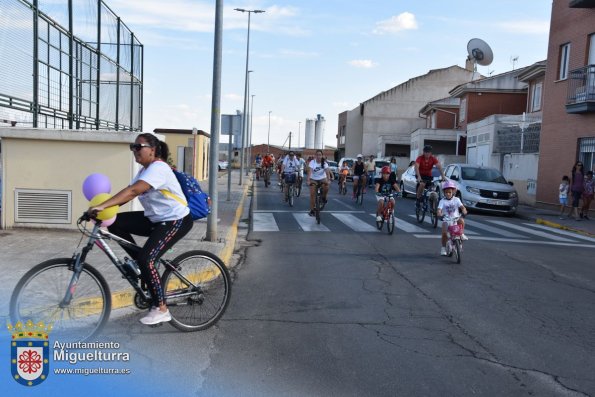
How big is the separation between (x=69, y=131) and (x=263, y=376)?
7.38 metres

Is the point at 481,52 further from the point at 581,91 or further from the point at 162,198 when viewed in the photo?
the point at 162,198

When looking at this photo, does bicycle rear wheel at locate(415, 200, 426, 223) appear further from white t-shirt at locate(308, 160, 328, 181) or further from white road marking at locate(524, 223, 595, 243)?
white road marking at locate(524, 223, 595, 243)

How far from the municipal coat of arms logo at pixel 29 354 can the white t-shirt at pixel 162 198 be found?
4.20 feet

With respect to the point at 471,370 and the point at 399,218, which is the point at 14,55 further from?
the point at 399,218

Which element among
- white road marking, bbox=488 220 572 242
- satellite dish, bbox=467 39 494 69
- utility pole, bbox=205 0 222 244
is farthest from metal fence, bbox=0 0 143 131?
satellite dish, bbox=467 39 494 69

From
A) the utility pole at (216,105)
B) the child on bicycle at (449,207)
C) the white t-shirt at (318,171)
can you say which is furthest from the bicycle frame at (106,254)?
the white t-shirt at (318,171)

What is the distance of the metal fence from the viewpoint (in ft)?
29.7

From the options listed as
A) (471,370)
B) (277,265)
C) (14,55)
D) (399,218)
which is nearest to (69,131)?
(14,55)

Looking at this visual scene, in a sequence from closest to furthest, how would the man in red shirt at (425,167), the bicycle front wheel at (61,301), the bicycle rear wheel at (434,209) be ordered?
the bicycle front wheel at (61,301)
the man in red shirt at (425,167)
the bicycle rear wheel at (434,209)

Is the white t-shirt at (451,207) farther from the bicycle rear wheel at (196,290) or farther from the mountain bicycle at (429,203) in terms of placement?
the bicycle rear wheel at (196,290)

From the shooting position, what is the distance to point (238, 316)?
19.3 feet

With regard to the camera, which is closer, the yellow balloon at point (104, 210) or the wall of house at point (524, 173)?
the yellow balloon at point (104, 210)

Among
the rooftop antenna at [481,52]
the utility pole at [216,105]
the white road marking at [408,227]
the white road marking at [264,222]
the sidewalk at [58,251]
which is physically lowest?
the white road marking at [264,222]

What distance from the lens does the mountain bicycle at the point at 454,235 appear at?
30.4ft
